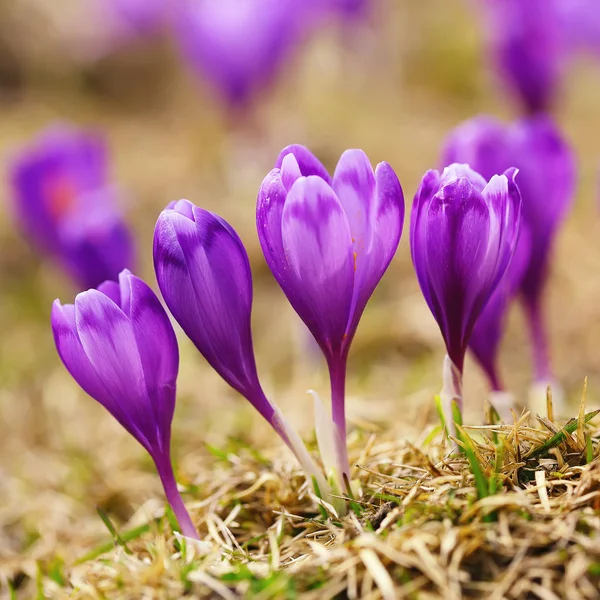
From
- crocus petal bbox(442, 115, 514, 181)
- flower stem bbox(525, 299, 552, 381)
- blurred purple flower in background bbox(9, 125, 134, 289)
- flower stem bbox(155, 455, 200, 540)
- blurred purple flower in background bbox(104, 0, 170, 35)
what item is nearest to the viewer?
flower stem bbox(155, 455, 200, 540)

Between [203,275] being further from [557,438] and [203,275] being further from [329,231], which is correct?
[557,438]

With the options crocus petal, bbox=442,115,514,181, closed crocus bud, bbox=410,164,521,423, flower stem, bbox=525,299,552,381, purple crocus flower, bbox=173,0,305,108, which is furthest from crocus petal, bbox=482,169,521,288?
purple crocus flower, bbox=173,0,305,108

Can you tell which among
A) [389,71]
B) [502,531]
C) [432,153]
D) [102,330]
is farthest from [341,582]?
[389,71]

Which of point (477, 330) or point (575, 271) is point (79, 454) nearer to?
point (477, 330)

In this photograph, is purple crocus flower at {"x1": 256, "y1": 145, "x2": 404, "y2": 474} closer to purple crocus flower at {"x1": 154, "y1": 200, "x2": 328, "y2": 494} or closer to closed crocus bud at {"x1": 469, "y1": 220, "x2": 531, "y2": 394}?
purple crocus flower at {"x1": 154, "y1": 200, "x2": 328, "y2": 494}

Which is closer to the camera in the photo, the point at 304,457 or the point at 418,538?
the point at 418,538

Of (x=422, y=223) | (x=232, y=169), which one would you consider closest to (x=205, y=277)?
(x=422, y=223)

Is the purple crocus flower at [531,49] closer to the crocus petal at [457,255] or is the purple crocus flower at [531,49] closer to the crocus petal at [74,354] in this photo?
the crocus petal at [457,255]
